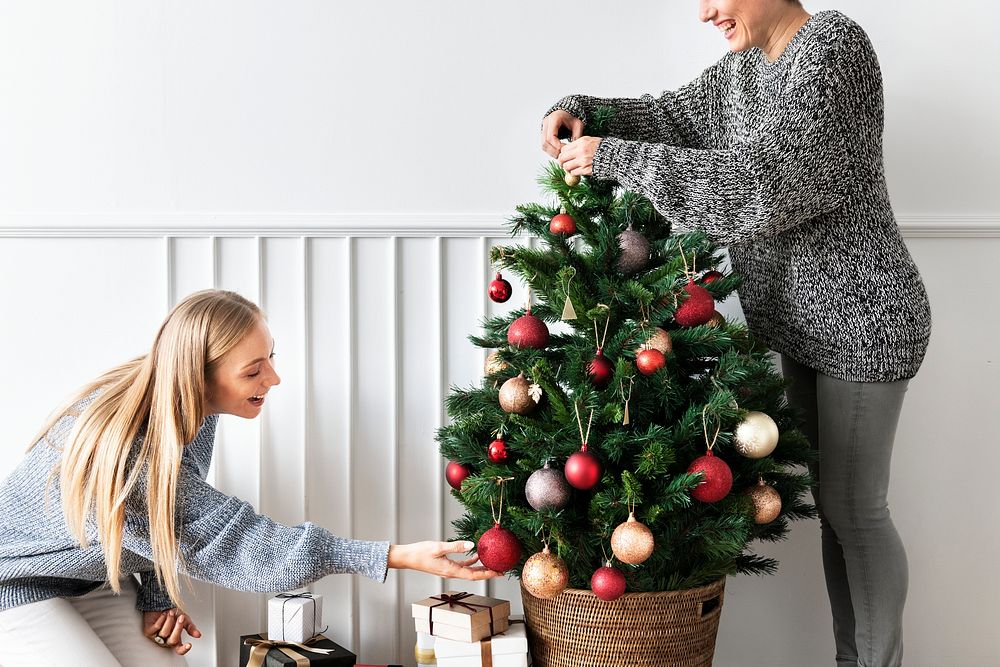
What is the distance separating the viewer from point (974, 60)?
5.50 feet

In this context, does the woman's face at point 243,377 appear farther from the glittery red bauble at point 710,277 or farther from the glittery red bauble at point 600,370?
the glittery red bauble at point 710,277

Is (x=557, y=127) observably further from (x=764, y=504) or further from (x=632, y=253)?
(x=764, y=504)

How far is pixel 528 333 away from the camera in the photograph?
3.96ft

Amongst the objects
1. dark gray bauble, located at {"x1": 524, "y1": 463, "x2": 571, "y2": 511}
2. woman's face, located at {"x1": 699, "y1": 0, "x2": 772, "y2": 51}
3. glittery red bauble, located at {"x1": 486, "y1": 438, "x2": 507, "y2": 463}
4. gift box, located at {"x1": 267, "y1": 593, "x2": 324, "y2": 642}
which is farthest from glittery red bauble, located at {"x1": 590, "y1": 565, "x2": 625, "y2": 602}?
woman's face, located at {"x1": 699, "y1": 0, "x2": 772, "y2": 51}

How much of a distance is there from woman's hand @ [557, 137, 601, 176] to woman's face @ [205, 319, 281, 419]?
543 mm

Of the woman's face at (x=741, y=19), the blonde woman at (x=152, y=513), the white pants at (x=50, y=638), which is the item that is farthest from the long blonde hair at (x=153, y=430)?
the woman's face at (x=741, y=19)

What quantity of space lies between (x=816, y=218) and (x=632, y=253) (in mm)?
289

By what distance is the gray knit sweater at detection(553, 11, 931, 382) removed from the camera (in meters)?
1.14

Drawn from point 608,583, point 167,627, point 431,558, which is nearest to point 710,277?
point 608,583

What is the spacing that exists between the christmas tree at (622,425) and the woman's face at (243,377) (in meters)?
0.31

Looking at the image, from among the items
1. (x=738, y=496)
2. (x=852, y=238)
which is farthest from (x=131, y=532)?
(x=852, y=238)

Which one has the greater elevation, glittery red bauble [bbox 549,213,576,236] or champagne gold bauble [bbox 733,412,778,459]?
glittery red bauble [bbox 549,213,576,236]

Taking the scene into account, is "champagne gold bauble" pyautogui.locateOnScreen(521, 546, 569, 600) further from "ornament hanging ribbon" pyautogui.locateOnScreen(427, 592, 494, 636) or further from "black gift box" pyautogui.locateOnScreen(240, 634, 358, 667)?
"black gift box" pyautogui.locateOnScreen(240, 634, 358, 667)

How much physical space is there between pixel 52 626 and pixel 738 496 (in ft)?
3.37
